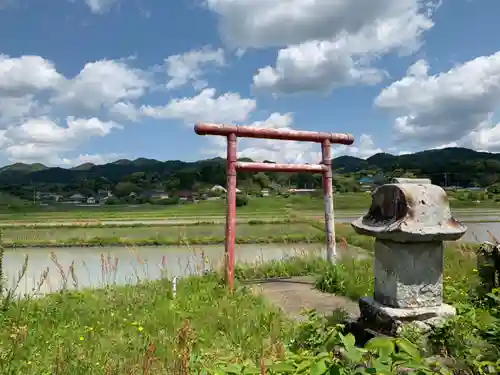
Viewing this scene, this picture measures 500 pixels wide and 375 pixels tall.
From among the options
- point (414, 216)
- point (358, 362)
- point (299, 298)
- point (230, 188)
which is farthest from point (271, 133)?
point (358, 362)

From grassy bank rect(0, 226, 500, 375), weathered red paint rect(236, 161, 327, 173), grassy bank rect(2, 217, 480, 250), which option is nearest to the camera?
grassy bank rect(0, 226, 500, 375)

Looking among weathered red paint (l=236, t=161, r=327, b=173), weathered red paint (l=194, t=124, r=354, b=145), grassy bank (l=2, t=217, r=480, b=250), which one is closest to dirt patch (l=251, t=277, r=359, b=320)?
weathered red paint (l=236, t=161, r=327, b=173)

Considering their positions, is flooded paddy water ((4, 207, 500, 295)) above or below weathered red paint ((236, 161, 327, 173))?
below

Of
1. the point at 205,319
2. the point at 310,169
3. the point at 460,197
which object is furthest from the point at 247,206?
the point at 205,319

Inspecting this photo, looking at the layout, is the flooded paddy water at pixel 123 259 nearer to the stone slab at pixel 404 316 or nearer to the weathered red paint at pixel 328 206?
the weathered red paint at pixel 328 206

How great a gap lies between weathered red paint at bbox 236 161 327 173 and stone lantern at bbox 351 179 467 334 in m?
3.86

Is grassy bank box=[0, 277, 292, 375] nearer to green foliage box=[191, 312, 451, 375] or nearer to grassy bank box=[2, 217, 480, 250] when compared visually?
green foliage box=[191, 312, 451, 375]

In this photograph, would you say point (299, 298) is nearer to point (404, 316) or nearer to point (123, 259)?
point (404, 316)

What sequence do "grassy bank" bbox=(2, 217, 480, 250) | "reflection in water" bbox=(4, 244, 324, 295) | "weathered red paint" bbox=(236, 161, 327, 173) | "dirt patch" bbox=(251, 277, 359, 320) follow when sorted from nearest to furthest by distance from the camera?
"dirt patch" bbox=(251, 277, 359, 320), "weathered red paint" bbox=(236, 161, 327, 173), "reflection in water" bbox=(4, 244, 324, 295), "grassy bank" bbox=(2, 217, 480, 250)

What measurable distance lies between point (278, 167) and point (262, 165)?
31 centimetres

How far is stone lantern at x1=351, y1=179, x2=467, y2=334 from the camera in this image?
297cm

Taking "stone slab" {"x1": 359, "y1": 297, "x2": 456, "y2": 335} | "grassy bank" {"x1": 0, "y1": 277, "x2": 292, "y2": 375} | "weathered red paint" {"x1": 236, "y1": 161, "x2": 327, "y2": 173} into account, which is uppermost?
"weathered red paint" {"x1": 236, "y1": 161, "x2": 327, "y2": 173}

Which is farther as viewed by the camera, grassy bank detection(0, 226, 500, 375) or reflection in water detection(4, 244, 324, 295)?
reflection in water detection(4, 244, 324, 295)

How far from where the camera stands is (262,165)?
23.8 feet
